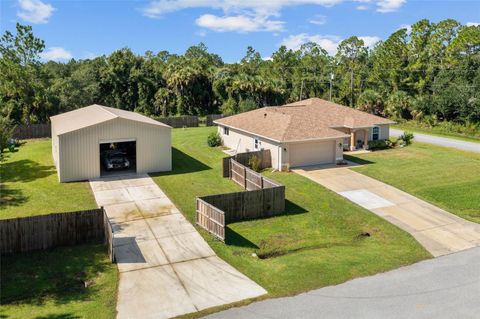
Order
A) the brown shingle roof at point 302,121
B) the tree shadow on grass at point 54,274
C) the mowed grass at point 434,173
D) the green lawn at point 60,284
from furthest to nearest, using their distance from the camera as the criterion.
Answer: the brown shingle roof at point 302,121 < the mowed grass at point 434,173 < the tree shadow on grass at point 54,274 < the green lawn at point 60,284

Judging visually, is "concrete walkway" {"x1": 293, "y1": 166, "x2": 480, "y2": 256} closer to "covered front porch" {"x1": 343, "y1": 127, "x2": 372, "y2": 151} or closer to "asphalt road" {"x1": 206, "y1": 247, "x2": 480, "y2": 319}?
"asphalt road" {"x1": 206, "y1": 247, "x2": 480, "y2": 319}

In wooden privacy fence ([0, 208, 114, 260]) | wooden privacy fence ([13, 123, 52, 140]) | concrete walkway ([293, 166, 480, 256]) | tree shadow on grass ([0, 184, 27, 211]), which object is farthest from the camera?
wooden privacy fence ([13, 123, 52, 140])

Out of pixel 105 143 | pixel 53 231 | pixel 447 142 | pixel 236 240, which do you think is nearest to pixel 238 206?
pixel 236 240

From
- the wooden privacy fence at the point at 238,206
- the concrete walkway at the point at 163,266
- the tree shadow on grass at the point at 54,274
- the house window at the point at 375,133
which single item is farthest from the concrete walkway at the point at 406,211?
the tree shadow on grass at the point at 54,274

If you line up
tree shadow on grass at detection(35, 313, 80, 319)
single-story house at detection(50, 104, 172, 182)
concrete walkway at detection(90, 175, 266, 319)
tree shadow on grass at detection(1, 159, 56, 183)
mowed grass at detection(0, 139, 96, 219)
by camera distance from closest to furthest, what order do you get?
1. tree shadow on grass at detection(35, 313, 80, 319)
2. concrete walkway at detection(90, 175, 266, 319)
3. mowed grass at detection(0, 139, 96, 219)
4. single-story house at detection(50, 104, 172, 182)
5. tree shadow on grass at detection(1, 159, 56, 183)

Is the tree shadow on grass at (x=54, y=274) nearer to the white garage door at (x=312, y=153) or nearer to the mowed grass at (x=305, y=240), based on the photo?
the mowed grass at (x=305, y=240)

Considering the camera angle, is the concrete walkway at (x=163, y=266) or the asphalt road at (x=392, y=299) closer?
the asphalt road at (x=392, y=299)

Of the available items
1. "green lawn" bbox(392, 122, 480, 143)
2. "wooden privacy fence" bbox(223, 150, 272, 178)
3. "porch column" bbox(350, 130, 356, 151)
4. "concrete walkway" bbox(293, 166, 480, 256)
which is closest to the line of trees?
"green lawn" bbox(392, 122, 480, 143)
